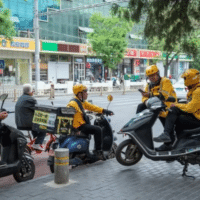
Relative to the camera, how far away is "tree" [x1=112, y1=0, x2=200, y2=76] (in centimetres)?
780

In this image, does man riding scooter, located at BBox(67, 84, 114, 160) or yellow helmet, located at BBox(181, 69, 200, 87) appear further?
man riding scooter, located at BBox(67, 84, 114, 160)

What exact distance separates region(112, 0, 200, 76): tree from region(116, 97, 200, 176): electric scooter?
2.83 metres

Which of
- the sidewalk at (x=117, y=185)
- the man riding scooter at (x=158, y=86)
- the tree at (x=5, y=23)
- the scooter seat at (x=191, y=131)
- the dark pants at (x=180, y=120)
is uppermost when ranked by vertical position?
the tree at (x=5, y=23)

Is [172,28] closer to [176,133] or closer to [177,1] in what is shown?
[177,1]

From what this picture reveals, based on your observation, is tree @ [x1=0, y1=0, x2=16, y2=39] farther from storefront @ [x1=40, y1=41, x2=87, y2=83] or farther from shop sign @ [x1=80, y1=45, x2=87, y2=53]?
shop sign @ [x1=80, y1=45, x2=87, y2=53]

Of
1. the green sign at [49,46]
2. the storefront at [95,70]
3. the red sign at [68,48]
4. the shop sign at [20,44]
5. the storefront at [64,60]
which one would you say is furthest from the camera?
the storefront at [95,70]

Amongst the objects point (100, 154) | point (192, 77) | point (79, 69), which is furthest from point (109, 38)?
point (192, 77)

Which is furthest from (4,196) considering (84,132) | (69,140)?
(84,132)

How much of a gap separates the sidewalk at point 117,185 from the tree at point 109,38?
112 feet

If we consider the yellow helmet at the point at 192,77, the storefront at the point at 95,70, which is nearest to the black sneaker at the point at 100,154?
the yellow helmet at the point at 192,77

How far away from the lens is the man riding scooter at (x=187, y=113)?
216 inches

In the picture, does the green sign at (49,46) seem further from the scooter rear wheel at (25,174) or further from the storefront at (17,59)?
the scooter rear wheel at (25,174)

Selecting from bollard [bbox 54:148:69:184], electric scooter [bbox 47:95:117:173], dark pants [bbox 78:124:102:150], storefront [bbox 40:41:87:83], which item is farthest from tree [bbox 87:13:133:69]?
bollard [bbox 54:148:69:184]

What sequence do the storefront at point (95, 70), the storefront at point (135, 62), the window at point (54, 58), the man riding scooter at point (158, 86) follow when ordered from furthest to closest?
the storefront at point (135, 62) → the storefront at point (95, 70) → the window at point (54, 58) → the man riding scooter at point (158, 86)
